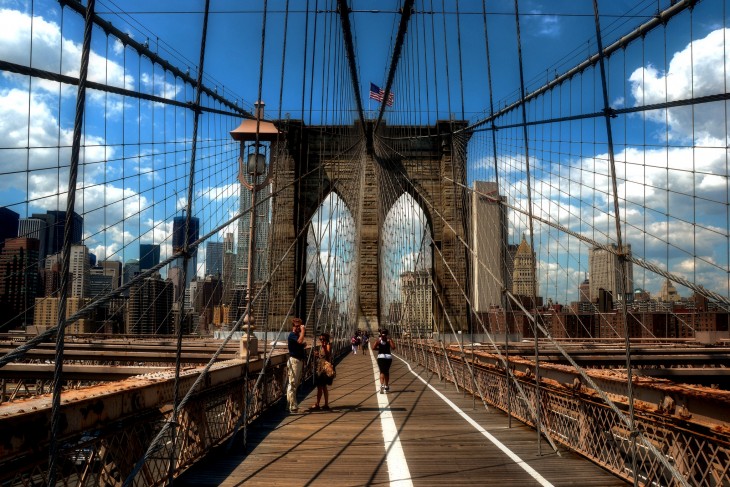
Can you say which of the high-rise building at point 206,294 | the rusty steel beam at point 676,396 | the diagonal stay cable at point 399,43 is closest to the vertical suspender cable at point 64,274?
the rusty steel beam at point 676,396

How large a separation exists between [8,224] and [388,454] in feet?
21.7

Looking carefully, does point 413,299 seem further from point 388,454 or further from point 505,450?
point 388,454

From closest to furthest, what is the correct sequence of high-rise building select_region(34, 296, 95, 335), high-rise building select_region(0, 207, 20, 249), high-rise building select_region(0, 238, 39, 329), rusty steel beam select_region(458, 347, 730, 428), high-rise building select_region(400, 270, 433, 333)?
rusty steel beam select_region(458, 347, 730, 428) < high-rise building select_region(0, 207, 20, 249) < high-rise building select_region(0, 238, 39, 329) < high-rise building select_region(34, 296, 95, 335) < high-rise building select_region(400, 270, 433, 333)

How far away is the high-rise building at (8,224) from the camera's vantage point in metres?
8.59

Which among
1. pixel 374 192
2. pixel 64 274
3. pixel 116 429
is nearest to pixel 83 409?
pixel 116 429

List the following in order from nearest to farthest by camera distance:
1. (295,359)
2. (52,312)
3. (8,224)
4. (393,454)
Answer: (393,454)
(295,359)
(8,224)
(52,312)

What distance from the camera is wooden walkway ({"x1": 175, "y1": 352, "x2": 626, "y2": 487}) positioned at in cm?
429

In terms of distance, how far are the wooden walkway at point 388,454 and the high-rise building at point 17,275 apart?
5024 millimetres

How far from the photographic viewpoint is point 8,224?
883 cm

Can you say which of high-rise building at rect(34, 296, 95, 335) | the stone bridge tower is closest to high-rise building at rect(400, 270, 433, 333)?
the stone bridge tower

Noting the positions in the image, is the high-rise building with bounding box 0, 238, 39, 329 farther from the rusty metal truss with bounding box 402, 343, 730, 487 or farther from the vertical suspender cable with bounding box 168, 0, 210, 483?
the rusty metal truss with bounding box 402, 343, 730, 487

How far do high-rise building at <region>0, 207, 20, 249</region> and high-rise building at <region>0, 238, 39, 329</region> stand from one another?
0.21 m

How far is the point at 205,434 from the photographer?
489 cm

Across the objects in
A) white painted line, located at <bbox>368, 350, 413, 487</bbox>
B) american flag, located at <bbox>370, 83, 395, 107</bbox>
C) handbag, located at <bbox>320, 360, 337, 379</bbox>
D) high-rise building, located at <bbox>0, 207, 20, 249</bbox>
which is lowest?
white painted line, located at <bbox>368, 350, 413, 487</bbox>
